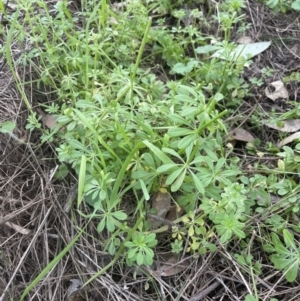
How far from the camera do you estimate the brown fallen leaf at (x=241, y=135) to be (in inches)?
Result: 80.2

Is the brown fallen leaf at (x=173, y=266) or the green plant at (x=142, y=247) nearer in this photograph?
the green plant at (x=142, y=247)

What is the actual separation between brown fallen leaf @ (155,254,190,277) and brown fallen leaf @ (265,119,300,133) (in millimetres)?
754

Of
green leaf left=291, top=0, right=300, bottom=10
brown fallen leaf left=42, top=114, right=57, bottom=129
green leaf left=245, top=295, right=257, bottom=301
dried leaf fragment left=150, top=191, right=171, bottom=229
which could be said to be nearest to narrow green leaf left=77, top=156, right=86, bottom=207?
dried leaf fragment left=150, top=191, right=171, bottom=229

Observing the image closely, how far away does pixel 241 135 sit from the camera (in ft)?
6.75

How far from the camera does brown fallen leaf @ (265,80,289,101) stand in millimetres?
2227

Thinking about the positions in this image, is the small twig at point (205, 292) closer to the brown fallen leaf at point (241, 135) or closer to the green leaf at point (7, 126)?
the brown fallen leaf at point (241, 135)

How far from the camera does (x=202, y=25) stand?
248cm

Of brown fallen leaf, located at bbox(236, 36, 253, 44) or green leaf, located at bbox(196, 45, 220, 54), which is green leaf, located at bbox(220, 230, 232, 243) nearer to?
green leaf, located at bbox(196, 45, 220, 54)

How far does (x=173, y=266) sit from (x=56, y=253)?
452mm

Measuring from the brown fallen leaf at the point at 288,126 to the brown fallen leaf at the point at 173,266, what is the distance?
0.75m

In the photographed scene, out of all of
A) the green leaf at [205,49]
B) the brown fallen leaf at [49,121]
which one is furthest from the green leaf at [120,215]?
the green leaf at [205,49]

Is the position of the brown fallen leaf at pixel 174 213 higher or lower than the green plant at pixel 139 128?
lower

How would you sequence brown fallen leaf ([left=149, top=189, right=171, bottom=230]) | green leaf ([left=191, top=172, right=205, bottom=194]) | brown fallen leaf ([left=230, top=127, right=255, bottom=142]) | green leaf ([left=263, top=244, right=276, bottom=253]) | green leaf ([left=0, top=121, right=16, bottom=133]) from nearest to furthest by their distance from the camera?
1. green leaf ([left=191, top=172, right=205, bottom=194])
2. green leaf ([left=263, top=244, right=276, bottom=253])
3. brown fallen leaf ([left=149, top=189, right=171, bottom=230])
4. green leaf ([left=0, top=121, right=16, bottom=133])
5. brown fallen leaf ([left=230, top=127, right=255, bottom=142])

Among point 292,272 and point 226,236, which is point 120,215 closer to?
point 226,236
